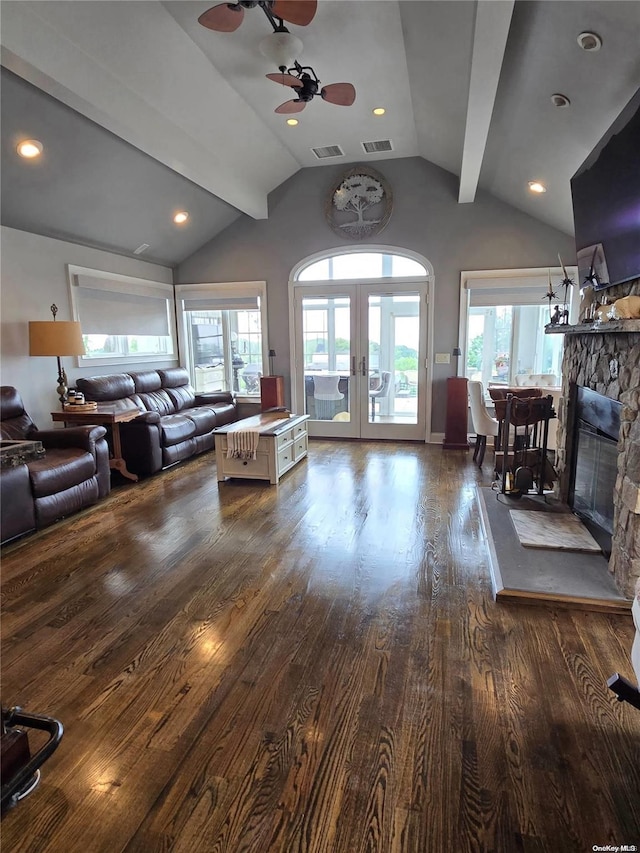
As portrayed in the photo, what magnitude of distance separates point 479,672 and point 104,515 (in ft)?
10.2

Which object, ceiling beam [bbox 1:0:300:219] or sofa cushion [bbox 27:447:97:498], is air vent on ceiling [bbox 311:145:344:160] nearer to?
ceiling beam [bbox 1:0:300:219]

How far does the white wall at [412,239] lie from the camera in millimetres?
5871

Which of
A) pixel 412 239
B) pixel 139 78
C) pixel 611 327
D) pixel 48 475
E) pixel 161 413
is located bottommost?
pixel 48 475

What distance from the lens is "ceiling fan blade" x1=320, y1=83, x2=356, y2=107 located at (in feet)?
11.7

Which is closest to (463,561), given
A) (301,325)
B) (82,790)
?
(82,790)

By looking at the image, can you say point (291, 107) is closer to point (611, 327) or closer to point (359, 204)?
point (359, 204)

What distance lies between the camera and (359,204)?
6.29 meters

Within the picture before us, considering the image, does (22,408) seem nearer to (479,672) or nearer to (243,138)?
(243,138)

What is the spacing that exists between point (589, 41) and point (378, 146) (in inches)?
135

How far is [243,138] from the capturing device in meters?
5.07

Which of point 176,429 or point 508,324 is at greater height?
point 508,324

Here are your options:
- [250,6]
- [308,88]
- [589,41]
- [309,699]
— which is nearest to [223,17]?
[250,6]

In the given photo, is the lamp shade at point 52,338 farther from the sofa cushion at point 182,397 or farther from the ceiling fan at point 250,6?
the ceiling fan at point 250,6

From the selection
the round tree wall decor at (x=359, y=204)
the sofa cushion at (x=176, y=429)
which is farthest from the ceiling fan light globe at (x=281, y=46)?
the sofa cushion at (x=176, y=429)
